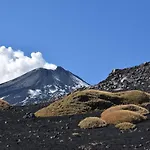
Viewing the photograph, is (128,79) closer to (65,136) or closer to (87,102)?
(87,102)

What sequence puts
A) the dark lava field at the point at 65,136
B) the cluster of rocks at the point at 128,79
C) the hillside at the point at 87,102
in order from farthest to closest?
the cluster of rocks at the point at 128,79, the hillside at the point at 87,102, the dark lava field at the point at 65,136

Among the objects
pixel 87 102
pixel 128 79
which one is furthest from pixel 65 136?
pixel 128 79

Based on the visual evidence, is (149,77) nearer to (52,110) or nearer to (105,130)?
(52,110)

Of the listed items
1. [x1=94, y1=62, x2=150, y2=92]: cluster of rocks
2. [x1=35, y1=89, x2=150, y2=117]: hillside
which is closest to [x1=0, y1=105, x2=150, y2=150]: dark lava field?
[x1=35, y1=89, x2=150, y2=117]: hillside

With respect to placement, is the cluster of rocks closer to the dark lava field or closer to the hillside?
the hillside

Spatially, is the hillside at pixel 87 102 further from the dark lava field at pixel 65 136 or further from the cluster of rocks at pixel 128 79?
the cluster of rocks at pixel 128 79

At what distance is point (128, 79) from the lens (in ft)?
226

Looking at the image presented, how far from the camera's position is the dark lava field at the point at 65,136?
27047mm

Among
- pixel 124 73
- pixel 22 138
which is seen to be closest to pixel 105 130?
pixel 22 138

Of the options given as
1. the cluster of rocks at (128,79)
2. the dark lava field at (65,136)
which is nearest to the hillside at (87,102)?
the dark lava field at (65,136)

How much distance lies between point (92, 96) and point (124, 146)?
21.2m

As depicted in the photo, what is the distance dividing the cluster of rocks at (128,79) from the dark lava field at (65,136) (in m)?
22.8

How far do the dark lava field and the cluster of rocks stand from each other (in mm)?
22801

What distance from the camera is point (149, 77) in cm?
6519
